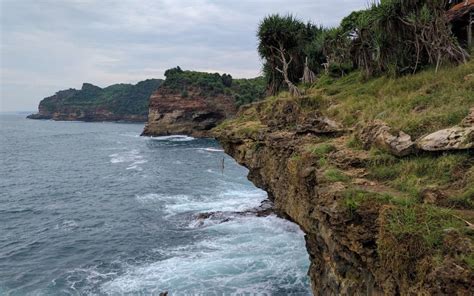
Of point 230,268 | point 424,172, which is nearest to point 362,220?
point 424,172

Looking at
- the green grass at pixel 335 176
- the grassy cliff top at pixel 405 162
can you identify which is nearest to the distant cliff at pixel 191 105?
the grassy cliff top at pixel 405 162

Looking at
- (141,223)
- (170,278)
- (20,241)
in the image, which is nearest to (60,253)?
(20,241)

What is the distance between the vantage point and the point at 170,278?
21.2 metres

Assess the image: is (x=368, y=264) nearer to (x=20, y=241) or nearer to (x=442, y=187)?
(x=442, y=187)

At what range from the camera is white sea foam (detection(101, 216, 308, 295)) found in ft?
A: 65.7

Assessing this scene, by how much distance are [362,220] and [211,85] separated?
100 meters

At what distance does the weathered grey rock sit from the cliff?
1.2 inches

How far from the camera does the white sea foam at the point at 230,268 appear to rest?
788 inches

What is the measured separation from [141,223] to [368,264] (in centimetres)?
2548

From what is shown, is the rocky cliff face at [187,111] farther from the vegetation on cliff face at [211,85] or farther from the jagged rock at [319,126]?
the jagged rock at [319,126]

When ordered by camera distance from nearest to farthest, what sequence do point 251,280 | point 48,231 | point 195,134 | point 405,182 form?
point 405,182 < point 251,280 < point 48,231 < point 195,134

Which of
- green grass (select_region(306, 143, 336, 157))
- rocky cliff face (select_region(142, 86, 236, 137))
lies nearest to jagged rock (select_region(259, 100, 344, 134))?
green grass (select_region(306, 143, 336, 157))

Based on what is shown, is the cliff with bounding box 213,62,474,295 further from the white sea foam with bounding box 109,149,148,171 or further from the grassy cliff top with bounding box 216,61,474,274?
the white sea foam with bounding box 109,149,148,171

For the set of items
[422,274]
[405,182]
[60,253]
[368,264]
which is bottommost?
[60,253]
